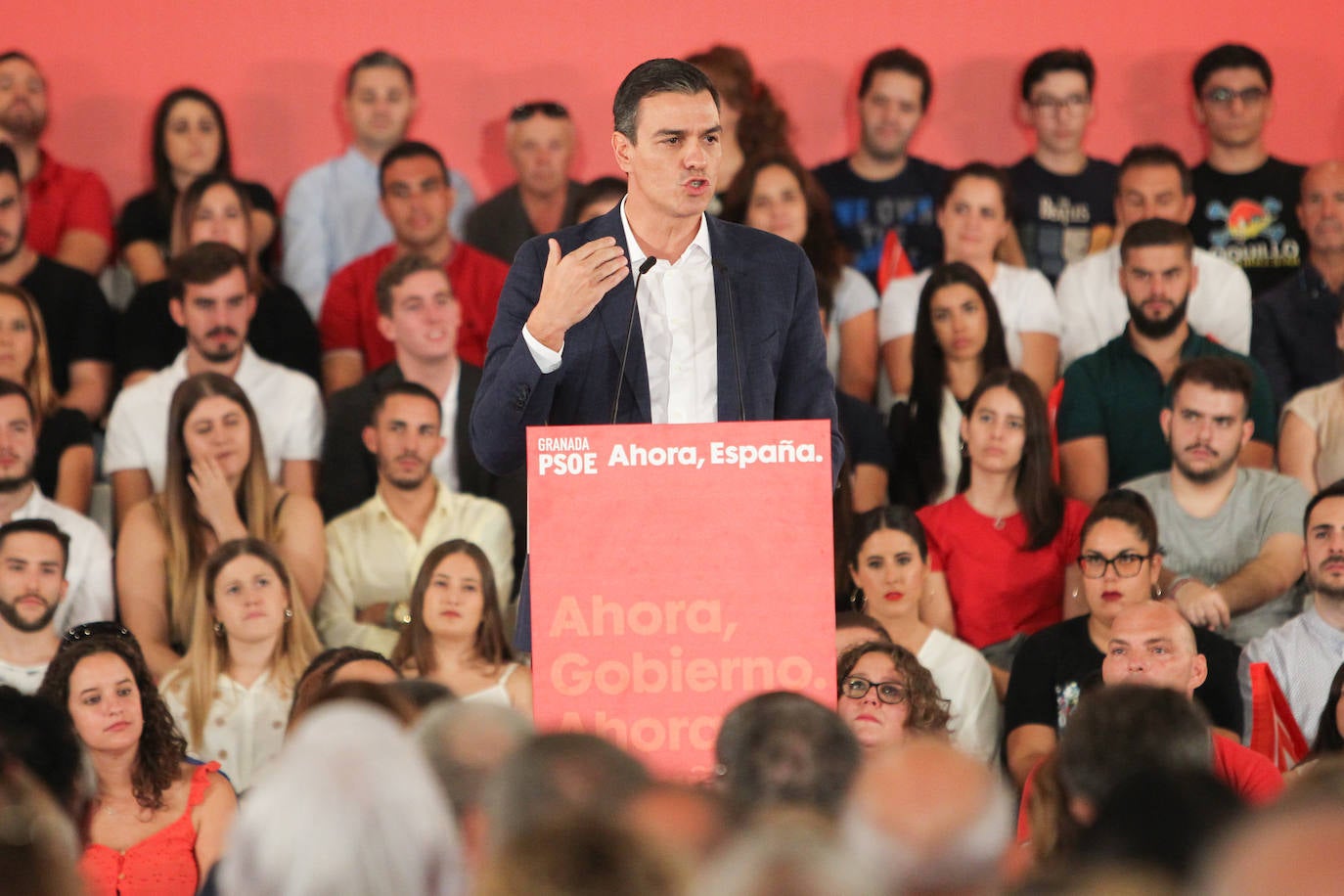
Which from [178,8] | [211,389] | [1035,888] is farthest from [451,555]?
[1035,888]

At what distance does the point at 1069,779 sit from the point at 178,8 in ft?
16.7

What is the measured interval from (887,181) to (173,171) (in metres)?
2.32

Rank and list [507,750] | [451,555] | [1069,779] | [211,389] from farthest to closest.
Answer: [211,389]
[451,555]
[1069,779]
[507,750]

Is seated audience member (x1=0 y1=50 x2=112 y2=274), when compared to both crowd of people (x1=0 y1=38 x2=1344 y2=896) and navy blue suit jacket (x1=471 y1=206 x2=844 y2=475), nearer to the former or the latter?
crowd of people (x1=0 y1=38 x2=1344 y2=896)

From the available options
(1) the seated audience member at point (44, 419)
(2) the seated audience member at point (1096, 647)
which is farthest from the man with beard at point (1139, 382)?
(1) the seated audience member at point (44, 419)

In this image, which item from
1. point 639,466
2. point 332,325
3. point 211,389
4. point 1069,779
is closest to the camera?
point 1069,779

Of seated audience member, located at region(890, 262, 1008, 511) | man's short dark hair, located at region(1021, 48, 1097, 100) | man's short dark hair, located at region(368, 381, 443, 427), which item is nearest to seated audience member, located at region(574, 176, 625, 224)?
man's short dark hair, located at region(368, 381, 443, 427)

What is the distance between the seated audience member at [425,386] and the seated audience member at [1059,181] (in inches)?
75.5

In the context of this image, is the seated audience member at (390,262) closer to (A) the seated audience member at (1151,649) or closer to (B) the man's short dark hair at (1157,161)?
(B) the man's short dark hair at (1157,161)

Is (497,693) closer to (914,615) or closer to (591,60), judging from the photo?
(914,615)

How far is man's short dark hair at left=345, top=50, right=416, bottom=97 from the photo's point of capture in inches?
235

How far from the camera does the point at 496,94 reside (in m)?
6.32

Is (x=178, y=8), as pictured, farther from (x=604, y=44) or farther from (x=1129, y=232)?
(x=1129, y=232)

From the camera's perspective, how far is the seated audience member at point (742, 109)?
591 centimetres
